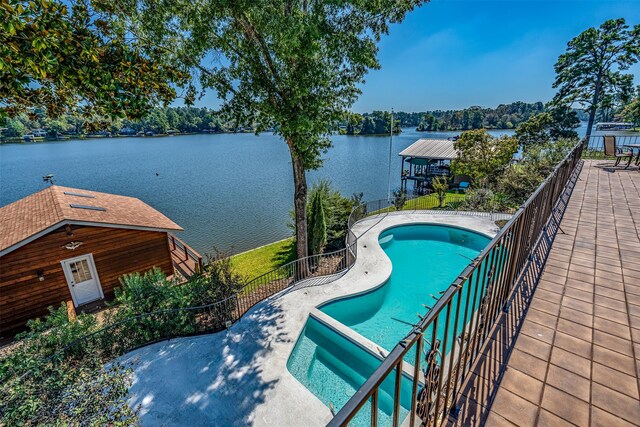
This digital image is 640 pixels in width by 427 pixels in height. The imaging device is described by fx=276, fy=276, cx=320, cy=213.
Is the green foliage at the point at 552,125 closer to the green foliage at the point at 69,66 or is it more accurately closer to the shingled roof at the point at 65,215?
the shingled roof at the point at 65,215

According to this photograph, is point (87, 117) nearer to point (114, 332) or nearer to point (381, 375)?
point (114, 332)

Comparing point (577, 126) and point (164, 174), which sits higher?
point (577, 126)

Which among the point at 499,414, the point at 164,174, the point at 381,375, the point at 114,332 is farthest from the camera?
the point at 164,174

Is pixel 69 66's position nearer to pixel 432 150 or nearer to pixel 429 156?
pixel 429 156

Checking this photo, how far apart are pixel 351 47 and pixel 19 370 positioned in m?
10.2

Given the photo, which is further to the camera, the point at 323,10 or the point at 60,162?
the point at 60,162

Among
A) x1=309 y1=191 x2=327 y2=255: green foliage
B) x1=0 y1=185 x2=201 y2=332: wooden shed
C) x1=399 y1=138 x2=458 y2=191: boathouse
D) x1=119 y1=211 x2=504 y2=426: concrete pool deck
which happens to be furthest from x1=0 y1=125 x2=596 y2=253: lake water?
x1=119 y1=211 x2=504 y2=426: concrete pool deck

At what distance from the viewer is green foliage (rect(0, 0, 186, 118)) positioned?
2896 mm

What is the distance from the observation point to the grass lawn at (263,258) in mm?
12852

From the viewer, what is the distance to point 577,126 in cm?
2959

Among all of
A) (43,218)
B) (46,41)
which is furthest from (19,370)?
(43,218)

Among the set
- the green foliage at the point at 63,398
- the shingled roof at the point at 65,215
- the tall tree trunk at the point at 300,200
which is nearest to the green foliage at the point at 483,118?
the tall tree trunk at the point at 300,200

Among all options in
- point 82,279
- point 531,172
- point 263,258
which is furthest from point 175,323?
point 531,172

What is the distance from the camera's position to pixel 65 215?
9.73 meters
